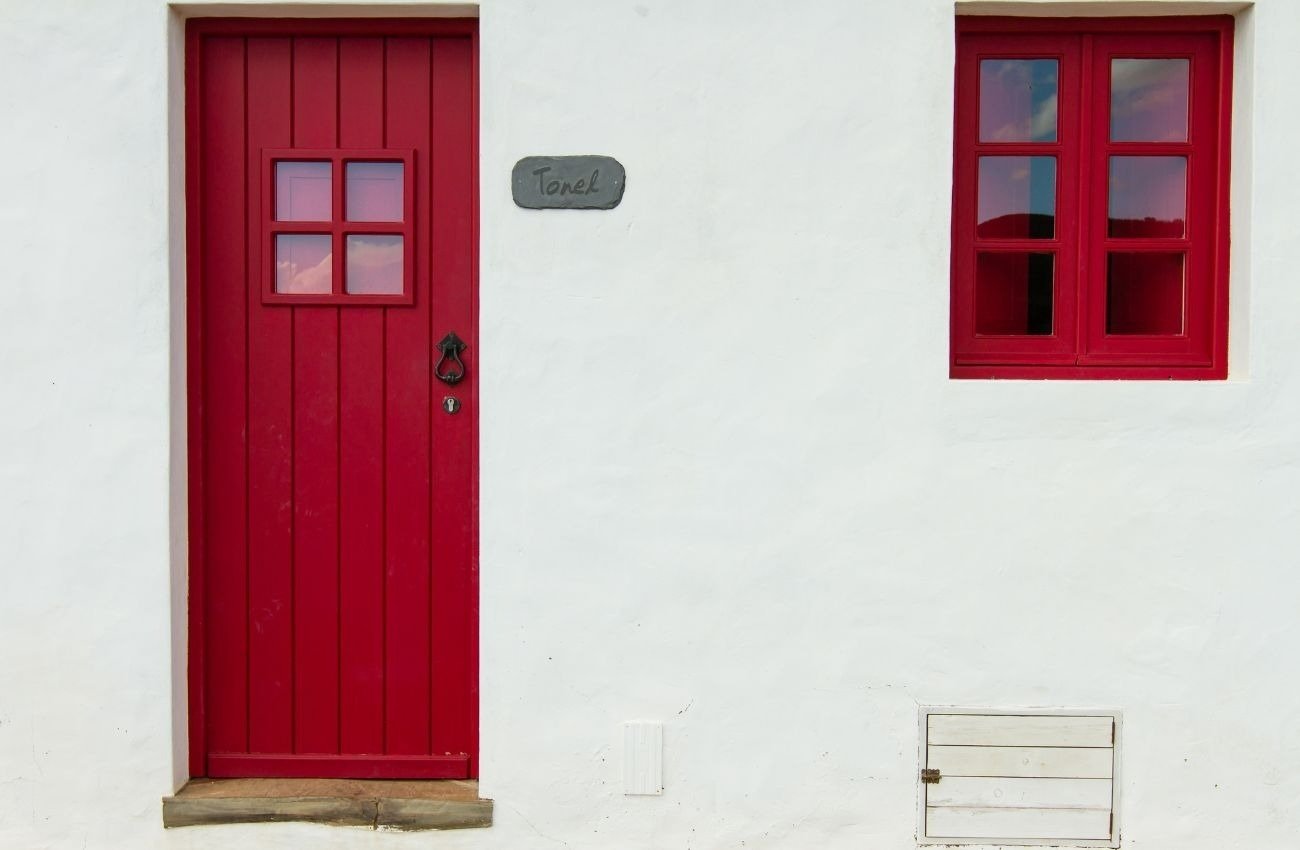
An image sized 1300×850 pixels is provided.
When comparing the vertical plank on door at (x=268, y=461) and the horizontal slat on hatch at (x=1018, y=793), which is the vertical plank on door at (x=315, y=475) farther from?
the horizontal slat on hatch at (x=1018, y=793)

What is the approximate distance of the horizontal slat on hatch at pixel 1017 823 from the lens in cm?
258

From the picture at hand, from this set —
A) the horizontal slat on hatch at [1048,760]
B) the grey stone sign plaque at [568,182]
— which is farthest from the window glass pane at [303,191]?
the horizontal slat on hatch at [1048,760]

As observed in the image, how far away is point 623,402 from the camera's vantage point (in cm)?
255

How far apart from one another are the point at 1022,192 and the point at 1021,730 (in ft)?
5.69

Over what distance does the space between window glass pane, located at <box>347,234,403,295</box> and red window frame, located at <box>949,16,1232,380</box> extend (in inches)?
73.1

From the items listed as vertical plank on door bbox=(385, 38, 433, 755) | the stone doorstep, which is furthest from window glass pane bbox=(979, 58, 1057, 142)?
the stone doorstep

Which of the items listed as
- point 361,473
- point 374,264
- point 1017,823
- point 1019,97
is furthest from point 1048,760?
point 374,264

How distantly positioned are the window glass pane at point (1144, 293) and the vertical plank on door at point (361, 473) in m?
2.43

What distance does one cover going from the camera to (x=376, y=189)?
2746 millimetres

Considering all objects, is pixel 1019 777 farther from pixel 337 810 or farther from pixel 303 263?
pixel 303 263

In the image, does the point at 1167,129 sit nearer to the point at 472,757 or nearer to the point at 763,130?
the point at 763,130

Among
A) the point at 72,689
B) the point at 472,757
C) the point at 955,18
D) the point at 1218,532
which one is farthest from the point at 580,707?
the point at 955,18

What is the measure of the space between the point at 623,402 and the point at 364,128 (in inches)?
50.1

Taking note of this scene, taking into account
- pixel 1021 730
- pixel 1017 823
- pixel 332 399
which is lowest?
pixel 1017 823
